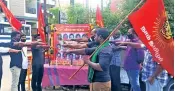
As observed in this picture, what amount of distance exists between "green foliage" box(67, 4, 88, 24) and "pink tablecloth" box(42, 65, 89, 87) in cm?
1373

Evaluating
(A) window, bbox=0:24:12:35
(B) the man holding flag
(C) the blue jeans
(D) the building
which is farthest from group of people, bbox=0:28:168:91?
(D) the building

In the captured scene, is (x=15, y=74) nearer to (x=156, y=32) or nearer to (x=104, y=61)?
(x=104, y=61)

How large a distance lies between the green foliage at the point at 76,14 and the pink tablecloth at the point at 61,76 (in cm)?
1373

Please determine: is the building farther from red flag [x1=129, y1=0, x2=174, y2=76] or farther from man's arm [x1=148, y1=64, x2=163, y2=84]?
red flag [x1=129, y1=0, x2=174, y2=76]

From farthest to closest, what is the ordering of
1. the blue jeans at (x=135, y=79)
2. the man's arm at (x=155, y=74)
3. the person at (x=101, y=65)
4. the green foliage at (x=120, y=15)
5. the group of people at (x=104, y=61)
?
the green foliage at (x=120, y=15) < the blue jeans at (x=135, y=79) < the group of people at (x=104, y=61) < the person at (x=101, y=65) < the man's arm at (x=155, y=74)

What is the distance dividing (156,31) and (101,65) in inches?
39.4

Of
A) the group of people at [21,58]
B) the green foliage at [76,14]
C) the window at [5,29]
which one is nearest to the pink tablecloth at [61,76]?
the group of people at [21,58]

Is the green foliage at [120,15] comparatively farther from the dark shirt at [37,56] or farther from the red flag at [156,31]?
the red flag at [156,31]

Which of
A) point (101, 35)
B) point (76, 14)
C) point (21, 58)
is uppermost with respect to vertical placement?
point (76, 14)

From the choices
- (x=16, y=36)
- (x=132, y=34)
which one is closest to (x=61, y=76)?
(x=16, y=36)

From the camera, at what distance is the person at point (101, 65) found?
4.02 metres

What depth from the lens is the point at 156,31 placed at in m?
3.29

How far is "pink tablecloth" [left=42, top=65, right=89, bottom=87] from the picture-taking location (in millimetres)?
7246

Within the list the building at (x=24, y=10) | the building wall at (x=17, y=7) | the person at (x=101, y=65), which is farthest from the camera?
the building at (x=24, y=10)
